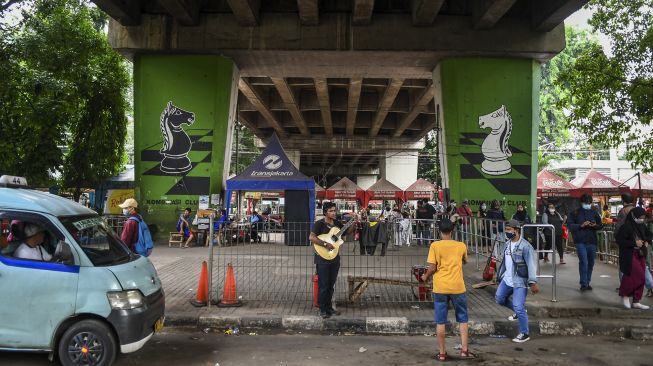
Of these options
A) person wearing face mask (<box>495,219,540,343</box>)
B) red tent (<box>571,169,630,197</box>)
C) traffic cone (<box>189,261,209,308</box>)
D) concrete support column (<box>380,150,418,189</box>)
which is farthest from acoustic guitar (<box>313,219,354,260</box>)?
concrete support column (<box>380,150,418,189</box>)

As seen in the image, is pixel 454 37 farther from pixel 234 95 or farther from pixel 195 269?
pixel 195 269

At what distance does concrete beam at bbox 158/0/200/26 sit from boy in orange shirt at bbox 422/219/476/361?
12.7 m

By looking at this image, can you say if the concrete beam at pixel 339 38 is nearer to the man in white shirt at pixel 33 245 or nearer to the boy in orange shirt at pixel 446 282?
the boy in orange shirt at pixel 446 282

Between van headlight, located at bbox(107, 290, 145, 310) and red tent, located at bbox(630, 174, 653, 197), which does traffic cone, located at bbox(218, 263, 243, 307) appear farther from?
red tent, located at bbox(630, 174, 653, 197)

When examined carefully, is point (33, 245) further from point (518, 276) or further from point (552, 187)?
point (552, 187)

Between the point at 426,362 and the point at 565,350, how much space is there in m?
1.96

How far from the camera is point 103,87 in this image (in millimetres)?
20688

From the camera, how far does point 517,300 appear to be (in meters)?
6.22

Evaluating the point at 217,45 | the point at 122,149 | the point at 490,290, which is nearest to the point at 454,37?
the point at 217,45

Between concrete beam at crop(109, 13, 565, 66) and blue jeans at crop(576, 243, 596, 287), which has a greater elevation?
concrete beam at crop(109, 13, 565, 66)

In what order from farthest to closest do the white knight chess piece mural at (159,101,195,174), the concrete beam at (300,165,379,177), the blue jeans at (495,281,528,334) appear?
the concrete beam at (300,165,379,177) < the white knight chess piece mural at (159,101,195,174) < the blue jeans at (495,281,528,334)

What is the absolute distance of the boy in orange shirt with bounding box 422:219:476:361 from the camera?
5.46 meters

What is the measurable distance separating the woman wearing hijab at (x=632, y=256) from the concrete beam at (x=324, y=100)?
1711 centimetres

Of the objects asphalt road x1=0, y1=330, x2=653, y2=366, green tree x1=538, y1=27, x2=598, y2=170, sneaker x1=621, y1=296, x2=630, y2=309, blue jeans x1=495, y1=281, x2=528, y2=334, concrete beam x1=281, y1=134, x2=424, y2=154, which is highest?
green tree x1=538, y1=27, x2=598, y2=170
